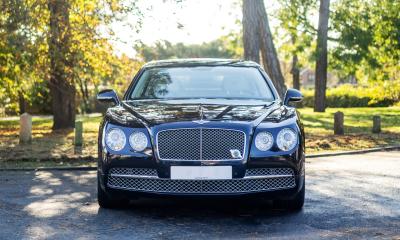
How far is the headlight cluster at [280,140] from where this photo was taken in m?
6.32

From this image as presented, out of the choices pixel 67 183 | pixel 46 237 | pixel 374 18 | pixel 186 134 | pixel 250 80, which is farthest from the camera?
pixel 374 18

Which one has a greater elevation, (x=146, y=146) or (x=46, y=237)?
(x=146, y=146)

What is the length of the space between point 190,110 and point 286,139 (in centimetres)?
102

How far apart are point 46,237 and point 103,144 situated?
132 centimetres

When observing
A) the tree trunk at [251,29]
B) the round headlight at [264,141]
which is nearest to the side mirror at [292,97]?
the round headlight at [264,141]

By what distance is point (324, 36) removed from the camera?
32625mm

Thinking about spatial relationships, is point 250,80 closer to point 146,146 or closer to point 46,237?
point 146,146

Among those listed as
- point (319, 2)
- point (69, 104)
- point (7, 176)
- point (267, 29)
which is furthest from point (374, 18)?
point (7, 176)

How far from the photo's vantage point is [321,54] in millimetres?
32906

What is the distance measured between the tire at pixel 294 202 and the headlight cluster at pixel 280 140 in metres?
0.55

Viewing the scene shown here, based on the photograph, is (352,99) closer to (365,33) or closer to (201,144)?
(365,33)

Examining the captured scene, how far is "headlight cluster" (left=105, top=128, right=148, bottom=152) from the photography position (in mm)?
6355

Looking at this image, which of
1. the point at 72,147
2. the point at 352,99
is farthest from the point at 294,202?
the point at 352,99

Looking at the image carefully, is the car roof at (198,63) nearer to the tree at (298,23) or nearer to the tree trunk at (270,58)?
the tree trunk at (270,58)
